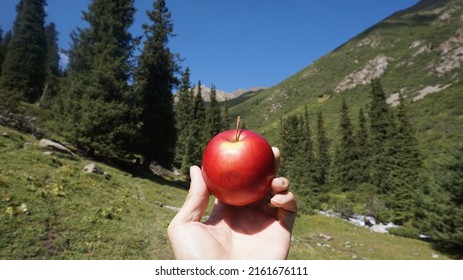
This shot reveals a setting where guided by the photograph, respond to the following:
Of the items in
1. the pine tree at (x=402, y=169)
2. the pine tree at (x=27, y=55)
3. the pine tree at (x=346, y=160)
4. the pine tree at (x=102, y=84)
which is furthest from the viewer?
the pine tree at (x=346, y=160)

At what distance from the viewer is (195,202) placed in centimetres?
314

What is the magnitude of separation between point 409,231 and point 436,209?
623cm

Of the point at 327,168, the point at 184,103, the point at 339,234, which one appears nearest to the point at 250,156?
the point at 339,234

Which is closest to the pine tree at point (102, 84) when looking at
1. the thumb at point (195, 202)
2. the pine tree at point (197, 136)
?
the pine tree at point (197, 136)

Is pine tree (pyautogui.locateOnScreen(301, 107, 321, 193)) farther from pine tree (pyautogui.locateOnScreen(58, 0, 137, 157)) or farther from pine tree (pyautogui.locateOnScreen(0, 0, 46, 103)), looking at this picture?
pine tree (pyautogui.locateOnScreen(0, 0, 46, 103))

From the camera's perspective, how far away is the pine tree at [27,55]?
42.4 m

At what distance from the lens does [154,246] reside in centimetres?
767

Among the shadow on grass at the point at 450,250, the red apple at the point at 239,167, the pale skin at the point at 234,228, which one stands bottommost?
the shadow on grass at the point at 450,250

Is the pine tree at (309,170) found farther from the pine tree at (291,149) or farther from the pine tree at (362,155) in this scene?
the pine tree at (362,155)

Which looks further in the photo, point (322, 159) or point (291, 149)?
point (322, 159)

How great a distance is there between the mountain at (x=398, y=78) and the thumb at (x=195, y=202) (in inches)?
2095

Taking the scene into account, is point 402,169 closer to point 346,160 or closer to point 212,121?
point 346,160

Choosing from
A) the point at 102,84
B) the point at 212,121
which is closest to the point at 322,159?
the point at 212,121

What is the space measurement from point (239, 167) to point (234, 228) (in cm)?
76
